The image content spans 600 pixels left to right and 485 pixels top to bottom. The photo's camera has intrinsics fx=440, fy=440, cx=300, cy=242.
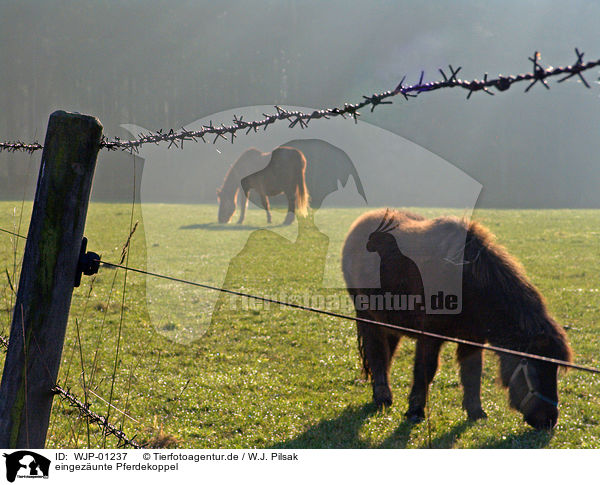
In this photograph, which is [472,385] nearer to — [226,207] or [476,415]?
[476,415]

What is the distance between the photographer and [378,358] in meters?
4.28

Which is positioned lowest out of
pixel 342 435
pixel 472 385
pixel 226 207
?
pixel 342 435

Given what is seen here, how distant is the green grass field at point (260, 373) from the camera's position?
3.46 metres

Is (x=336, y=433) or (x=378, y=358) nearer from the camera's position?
(x=336, y=433)

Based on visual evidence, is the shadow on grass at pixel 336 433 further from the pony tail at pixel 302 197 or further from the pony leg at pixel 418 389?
the pony tail at pixel 302 197

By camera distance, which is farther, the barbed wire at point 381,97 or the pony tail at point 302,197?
the pony tail at point 302,197

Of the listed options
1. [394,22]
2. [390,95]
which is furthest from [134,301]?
[394,22]

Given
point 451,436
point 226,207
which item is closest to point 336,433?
point 451,436

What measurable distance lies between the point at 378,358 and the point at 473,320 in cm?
122

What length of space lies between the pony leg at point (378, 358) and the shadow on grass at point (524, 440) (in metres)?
0.96

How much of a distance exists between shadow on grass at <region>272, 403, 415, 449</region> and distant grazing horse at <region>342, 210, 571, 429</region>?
264 millimetres
